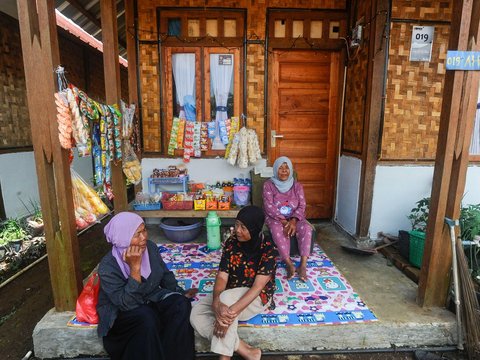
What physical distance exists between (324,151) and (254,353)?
3301 millimetres

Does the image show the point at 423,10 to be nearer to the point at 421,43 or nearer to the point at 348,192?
the point at 421,43

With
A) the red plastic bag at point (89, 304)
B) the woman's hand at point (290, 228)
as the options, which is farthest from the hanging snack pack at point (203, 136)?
the red plastic bag at point (89, 304)

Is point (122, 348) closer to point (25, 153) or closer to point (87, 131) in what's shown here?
point (87, 131)

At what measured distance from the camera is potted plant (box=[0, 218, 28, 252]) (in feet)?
12.6

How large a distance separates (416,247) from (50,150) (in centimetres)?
363

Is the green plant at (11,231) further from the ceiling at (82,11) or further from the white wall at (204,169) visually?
the ceiling at (82,11)

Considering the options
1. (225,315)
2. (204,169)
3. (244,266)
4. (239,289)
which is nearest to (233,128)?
(204,169)

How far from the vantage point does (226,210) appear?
4.01 m

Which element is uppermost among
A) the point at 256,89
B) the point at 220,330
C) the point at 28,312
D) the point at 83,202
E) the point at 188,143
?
the point at 256,89

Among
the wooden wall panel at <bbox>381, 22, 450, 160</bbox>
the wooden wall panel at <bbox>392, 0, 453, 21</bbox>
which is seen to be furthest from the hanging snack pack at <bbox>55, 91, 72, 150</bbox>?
the wooden wall panel at <bbox>392, 0, 453, 21</bbox>

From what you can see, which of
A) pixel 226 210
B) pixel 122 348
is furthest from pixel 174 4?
pixel 122 348

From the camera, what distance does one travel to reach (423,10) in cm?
349

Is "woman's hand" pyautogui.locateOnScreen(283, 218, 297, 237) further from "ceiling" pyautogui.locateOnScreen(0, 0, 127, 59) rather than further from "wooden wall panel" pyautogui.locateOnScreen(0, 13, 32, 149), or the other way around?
"ceiling" pyautogui.locateOnScreen(0, 0, 127, 59)

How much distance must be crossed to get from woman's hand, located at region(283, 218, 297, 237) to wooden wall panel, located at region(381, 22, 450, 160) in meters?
1.49
